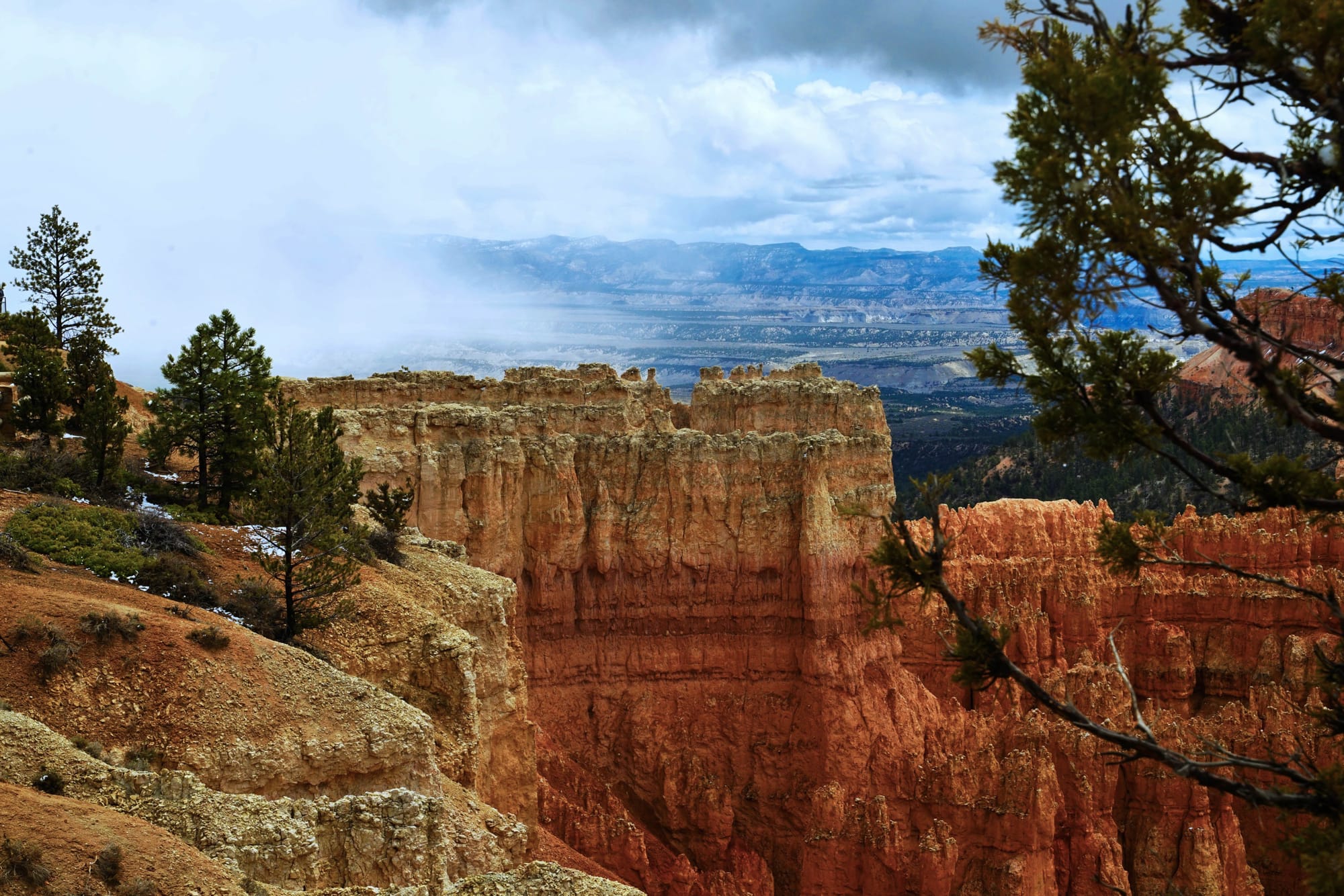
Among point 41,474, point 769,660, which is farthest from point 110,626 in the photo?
point 769,660

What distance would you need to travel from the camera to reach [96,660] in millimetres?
15383

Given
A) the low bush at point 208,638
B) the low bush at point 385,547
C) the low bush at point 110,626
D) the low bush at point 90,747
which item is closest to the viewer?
the low bush at point 90,747

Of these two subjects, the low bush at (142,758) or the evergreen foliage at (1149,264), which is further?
the low bush at (142,758)

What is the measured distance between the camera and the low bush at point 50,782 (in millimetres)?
12617

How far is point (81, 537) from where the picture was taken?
19688 millimetres

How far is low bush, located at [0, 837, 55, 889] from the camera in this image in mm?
10844

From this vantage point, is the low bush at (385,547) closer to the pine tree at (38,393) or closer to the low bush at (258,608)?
the low bush at (258,608)

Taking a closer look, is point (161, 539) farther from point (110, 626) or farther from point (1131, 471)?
point (1131, 471)

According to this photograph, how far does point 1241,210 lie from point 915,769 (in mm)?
Result: 27351

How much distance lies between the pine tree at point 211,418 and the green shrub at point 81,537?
564 centimetres

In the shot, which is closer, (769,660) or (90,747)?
(90,747)

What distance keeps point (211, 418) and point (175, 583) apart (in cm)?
877

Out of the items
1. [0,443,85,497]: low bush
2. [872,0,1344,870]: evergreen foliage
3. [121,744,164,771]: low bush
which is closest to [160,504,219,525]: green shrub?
[0,443,85,497]: low bush

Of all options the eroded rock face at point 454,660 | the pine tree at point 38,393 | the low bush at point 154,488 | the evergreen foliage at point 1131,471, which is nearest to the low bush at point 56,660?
the eroded rock face at point 454,660
